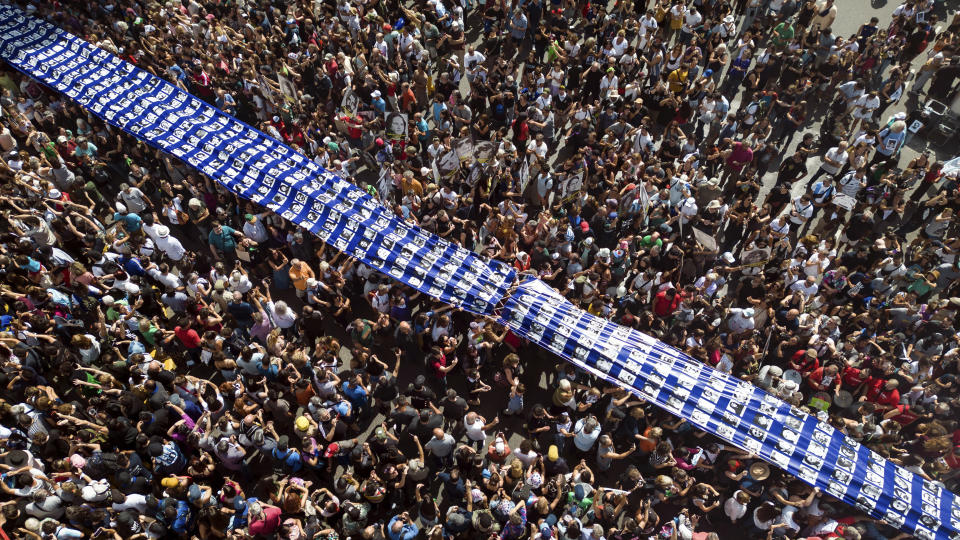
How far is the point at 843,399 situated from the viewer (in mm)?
12906

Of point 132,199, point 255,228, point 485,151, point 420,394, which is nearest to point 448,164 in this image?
point 485,151

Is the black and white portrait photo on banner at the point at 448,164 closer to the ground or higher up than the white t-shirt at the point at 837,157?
closer to the ground

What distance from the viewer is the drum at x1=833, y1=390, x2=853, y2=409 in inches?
507

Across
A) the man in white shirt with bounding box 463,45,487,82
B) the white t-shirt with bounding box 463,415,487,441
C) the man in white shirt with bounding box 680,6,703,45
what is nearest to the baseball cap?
the white t-shirt with bounding box 463,415,487,441

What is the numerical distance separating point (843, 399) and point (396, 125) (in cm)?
1205

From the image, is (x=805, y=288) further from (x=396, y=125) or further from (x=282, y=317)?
(x=282, y=317)

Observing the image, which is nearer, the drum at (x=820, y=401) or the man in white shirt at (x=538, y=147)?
the drum at (x=820, y=401)

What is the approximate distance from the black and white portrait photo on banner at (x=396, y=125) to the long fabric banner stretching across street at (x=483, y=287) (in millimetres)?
2539

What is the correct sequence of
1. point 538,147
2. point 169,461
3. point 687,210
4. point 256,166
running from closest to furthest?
point 169,461 < point 256,166 < point 687,210 < point 538,147

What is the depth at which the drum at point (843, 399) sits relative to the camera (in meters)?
12.9

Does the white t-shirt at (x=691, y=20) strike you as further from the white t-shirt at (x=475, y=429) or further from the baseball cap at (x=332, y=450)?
the baseball cap at (x=332, y=450)

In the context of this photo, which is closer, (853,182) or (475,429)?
(475,429)

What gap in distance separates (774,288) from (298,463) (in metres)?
10.3

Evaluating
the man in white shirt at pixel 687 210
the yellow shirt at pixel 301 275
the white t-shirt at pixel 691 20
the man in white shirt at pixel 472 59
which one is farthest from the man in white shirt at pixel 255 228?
the white t-shirt at pixel 691 20
